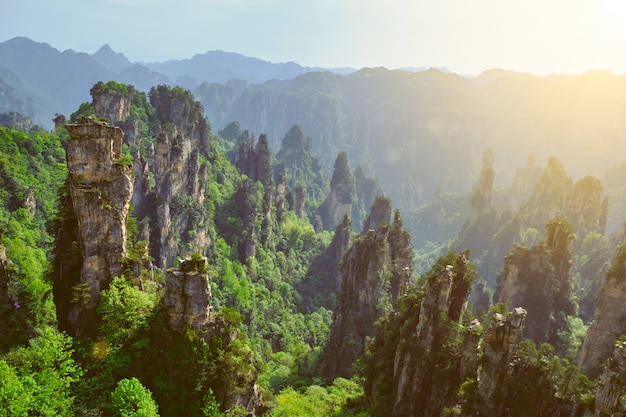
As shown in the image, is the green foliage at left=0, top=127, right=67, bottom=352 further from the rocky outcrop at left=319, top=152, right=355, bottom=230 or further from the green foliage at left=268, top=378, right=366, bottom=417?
the rocky outcrop at left=319, top=152, right=355, bottom=230

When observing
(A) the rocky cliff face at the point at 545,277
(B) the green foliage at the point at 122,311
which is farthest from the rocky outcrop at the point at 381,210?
(B) the green foliage at the point at 122,311

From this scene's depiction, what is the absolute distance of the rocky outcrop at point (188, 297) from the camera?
22.9m

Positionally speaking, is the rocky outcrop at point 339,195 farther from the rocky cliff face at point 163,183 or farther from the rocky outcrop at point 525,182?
the rocky cliff face at point 163,183

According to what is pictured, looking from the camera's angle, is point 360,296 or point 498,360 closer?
point 498,360

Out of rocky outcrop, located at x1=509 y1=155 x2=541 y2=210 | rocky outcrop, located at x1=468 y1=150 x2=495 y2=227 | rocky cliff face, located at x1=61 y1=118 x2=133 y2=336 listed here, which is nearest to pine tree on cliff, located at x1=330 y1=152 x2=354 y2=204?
rocky outcrop, located at x1=468 y1=150 x2=495 y2=227

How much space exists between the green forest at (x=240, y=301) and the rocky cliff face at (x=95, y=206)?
0.29 feet

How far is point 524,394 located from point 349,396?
20.1 meters

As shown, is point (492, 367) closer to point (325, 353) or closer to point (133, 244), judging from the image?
point (133, 244)

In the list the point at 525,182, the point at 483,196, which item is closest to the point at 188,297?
the point at 483,196

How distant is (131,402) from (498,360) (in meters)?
20.1

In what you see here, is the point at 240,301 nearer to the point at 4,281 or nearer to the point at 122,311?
the point at 4,281

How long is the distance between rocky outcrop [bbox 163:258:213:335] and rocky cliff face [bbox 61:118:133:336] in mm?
4616

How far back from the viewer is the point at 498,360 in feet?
74.3

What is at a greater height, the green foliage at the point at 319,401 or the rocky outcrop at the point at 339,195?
the rocky outcrop at the point at 339,195
